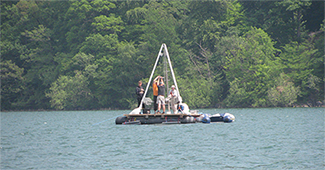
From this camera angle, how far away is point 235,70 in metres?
66.2

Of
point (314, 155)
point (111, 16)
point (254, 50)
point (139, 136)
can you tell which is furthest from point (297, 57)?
point (314, 155)

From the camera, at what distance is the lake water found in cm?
1875

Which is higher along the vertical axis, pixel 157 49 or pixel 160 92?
pixel 157 49

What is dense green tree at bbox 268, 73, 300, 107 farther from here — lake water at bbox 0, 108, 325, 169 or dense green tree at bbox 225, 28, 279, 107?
lake water at bbox 0, 108, 325, 169

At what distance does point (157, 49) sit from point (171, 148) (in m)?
46.9

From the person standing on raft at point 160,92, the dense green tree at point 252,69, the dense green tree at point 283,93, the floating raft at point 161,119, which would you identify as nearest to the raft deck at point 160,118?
the floating raft at point 161,119

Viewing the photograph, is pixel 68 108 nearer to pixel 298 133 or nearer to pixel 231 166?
pixel 298 133

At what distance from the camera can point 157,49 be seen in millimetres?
69375

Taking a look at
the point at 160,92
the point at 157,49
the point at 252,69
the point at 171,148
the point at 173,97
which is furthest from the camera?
the point at 157,49

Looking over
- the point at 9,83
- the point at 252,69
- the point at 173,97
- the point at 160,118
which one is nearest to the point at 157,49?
the point at 252,69

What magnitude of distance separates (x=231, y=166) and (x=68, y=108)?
188 ft

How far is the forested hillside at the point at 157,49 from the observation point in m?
63.8

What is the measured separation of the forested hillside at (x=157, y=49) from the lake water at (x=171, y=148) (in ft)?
103

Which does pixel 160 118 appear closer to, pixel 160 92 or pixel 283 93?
pixel 160 92
